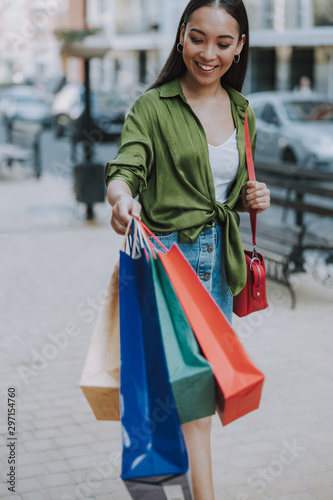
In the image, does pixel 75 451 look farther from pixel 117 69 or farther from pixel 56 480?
pixel 117 69

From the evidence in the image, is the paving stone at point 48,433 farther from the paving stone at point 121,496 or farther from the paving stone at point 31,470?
the paving stone at point 121,496

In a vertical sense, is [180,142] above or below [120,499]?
above

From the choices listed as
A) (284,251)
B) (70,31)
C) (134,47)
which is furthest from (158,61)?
(284,251)

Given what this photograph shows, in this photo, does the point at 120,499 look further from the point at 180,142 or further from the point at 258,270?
the point at 180,142

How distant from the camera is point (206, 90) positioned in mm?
2561

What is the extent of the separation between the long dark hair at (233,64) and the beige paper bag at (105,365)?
2.34 feet

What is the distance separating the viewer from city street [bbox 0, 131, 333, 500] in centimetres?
323

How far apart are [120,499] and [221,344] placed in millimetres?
1195

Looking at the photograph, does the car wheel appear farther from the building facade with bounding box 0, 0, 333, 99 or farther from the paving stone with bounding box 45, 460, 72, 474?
the building facade with bounding box 0, 0, 333, 99

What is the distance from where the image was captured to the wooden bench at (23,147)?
563 inches

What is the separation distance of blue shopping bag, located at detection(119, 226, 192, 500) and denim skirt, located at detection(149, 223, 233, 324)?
276mm

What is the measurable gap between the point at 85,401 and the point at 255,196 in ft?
6.45

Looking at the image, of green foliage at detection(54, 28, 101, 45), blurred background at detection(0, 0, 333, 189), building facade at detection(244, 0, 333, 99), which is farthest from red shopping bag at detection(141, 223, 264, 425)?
building facade at detection(244, 0, 333, 99)

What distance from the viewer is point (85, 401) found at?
412cm
